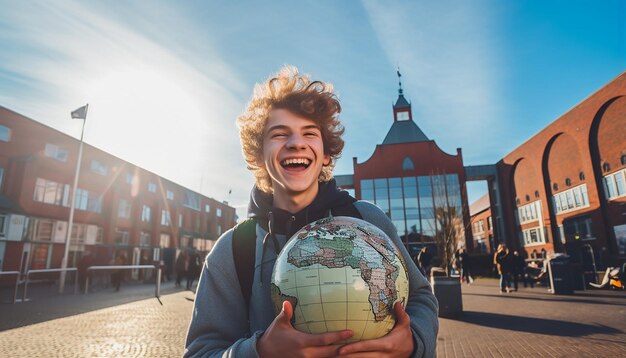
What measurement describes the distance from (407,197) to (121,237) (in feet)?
93.9

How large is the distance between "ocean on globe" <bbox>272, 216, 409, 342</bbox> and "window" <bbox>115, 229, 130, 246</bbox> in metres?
35.5

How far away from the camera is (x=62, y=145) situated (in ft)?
85.0

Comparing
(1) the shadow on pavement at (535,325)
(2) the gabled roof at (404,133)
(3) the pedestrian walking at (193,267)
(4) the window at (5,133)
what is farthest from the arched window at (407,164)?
(4) the window at (5,133)

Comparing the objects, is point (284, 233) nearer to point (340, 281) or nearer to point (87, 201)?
point (340, 281)

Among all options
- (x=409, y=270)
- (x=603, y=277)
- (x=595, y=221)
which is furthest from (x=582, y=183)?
(x=409, y=270)

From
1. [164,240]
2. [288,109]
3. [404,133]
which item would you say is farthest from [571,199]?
[164,240]

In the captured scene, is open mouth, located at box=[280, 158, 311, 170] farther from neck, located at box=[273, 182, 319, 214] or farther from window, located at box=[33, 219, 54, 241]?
window, located at box=[33, 219, 54, 241]

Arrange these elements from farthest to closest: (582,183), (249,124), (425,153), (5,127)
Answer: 1. (425,153)
2. (582,183)
3. (5,127)
4. (249,124)

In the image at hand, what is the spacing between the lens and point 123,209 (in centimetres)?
3303

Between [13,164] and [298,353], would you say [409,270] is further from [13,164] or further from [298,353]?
[13,164]

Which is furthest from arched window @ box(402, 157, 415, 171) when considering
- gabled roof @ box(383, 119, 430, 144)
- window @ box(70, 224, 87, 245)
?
window @ box(70, 224, 87, 245)

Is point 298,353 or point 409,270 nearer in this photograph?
point 298,353

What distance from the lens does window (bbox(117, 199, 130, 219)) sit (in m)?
32.4

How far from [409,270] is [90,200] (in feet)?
Answer: 110
